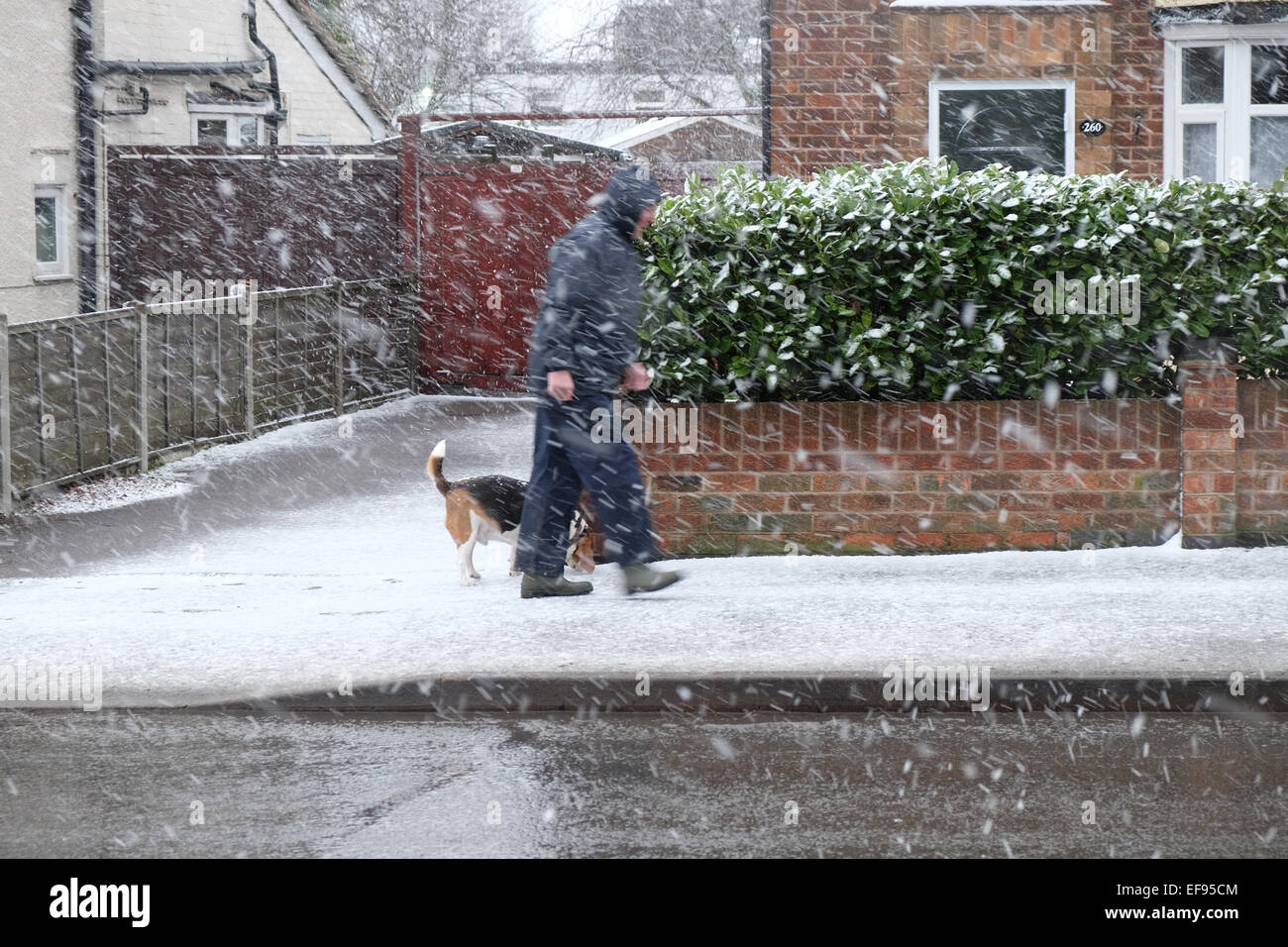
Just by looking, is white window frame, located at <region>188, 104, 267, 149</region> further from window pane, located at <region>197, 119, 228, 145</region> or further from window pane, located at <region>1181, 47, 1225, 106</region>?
window pane, located at <region>1181, 47, 1225, 106</region>

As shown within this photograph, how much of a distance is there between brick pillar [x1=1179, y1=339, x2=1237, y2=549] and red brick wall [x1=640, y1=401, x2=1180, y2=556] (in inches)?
4.8

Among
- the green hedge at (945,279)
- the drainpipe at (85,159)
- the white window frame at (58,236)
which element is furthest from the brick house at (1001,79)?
the white window frame at (58,236)

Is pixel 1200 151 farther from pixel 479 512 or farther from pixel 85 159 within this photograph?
pixel 85 159

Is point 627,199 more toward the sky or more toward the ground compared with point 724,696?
more toward the sky

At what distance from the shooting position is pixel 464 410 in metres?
16.0

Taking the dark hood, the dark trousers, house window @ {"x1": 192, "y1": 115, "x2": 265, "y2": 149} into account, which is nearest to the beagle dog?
the dark trousers

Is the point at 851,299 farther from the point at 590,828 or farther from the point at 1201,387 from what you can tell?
the point at 590,828

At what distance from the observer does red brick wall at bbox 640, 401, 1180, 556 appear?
9031 millimetres

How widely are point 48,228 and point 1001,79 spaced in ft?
36.0

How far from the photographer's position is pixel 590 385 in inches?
315

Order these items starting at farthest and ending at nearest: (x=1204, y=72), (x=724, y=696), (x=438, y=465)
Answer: (x=1204, y=72) < (x=438, y=465) < (x=724, y=696)

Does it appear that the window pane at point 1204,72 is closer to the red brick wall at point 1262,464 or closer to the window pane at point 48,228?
the red brick wall at point 1262,464

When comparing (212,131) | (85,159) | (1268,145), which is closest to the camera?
(1268,145)

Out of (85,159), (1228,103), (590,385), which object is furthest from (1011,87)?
(85,159)
